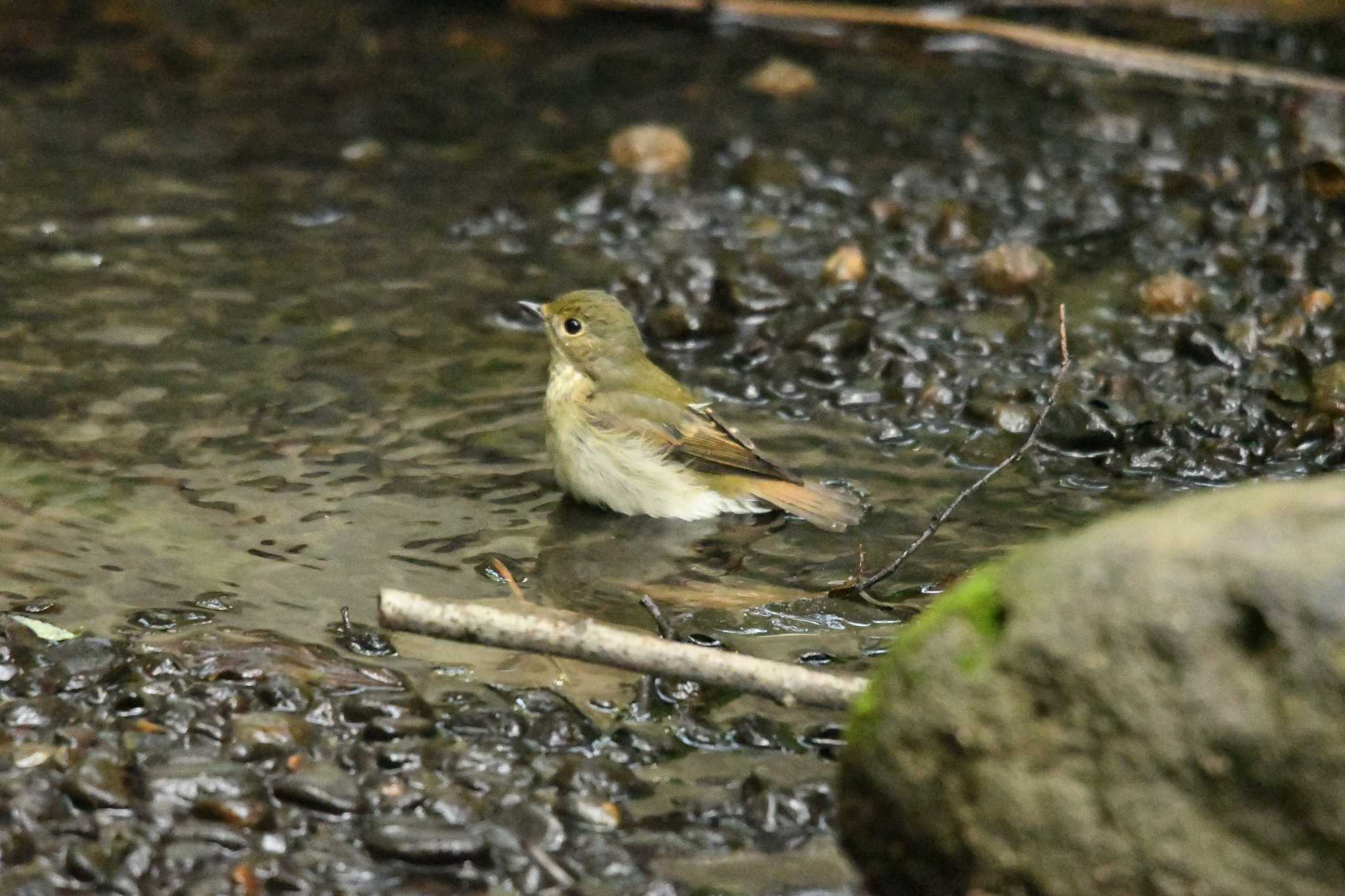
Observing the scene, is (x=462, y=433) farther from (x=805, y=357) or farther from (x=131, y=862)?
(x=131, y=862)

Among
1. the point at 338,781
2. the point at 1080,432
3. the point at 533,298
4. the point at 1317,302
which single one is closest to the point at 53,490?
the point at 338,781

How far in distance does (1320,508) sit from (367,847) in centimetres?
240

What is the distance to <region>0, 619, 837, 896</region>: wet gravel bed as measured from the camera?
4020mm

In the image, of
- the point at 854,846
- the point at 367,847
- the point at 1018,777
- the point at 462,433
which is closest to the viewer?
the point at 1018,777

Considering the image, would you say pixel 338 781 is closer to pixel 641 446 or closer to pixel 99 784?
pixel 99 784

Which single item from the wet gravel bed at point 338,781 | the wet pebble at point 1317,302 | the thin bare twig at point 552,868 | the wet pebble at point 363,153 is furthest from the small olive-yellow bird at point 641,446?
the wet pebble at point 363,153

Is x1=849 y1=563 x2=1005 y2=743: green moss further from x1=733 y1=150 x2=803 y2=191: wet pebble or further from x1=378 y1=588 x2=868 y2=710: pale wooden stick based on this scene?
x1=733 y1=150 x2=803 y2=191: wet pebble

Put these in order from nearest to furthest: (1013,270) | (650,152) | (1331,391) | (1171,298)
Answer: (1331,391)
(1171,298)
(1013,270)
(650,152)

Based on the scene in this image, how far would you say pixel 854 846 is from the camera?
12.6 ft

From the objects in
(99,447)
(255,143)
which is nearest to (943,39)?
(255,143)

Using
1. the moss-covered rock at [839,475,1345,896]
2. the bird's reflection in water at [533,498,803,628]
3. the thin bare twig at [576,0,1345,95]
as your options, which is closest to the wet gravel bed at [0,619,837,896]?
the moss-covered rock at [839,475,1345,896]

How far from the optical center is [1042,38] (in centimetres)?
1170

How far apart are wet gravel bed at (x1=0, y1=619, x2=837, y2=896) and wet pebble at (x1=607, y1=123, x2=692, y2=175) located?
5.96m

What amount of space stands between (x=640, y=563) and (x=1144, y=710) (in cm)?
324
